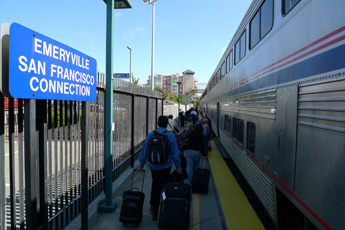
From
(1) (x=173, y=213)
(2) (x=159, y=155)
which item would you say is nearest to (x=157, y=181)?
(2) (x=159, y=155)

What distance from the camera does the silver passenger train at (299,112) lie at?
234cm

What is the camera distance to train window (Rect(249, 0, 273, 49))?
4.48 meters

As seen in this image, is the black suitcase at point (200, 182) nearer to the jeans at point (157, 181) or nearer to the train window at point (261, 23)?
the jeans at point (157, 181)

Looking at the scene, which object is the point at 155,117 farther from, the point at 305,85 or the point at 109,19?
the point at 305,85

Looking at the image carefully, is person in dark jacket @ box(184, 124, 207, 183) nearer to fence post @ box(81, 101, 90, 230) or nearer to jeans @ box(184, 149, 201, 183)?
jeans @ box(184, 149, 201, 183)

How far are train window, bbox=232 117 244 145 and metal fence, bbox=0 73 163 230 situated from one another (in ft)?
9.50

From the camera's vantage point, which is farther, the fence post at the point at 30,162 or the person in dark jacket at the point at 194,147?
the person in dark jacket at the point at 194,147

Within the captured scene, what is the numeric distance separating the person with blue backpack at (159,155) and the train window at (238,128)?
2.69 meters

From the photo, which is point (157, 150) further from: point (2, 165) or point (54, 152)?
point (2, 165)

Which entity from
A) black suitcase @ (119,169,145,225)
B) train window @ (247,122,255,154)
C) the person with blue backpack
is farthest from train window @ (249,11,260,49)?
black suitcase @ (119,169,145,225)

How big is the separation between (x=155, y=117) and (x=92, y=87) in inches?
317

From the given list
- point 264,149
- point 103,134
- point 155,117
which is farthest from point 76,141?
point 155,117


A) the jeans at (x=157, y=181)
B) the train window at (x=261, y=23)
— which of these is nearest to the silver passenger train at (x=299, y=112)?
the train window at (x=261, y=23)

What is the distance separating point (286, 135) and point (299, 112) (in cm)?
47
